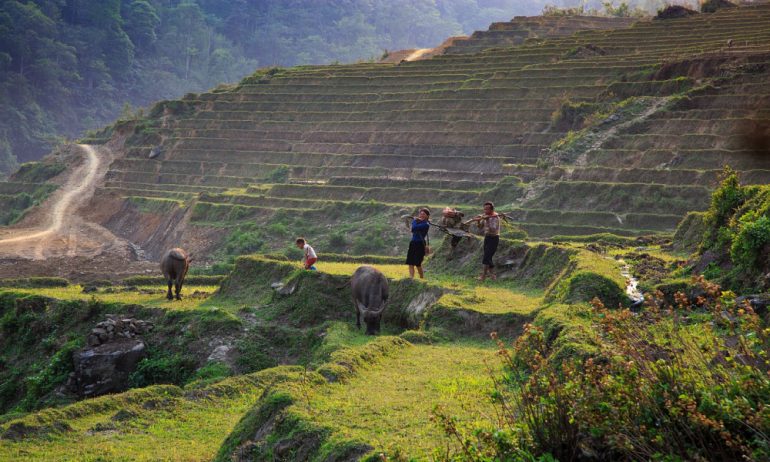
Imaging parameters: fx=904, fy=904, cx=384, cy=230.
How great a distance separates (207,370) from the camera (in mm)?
16156

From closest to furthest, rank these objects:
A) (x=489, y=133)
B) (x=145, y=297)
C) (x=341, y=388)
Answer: (x=341, y=388)
(x=145, y=297)
(x=489, y=133)

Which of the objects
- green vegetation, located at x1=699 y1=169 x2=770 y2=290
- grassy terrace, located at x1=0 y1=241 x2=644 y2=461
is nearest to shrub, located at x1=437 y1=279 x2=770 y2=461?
grassy terrace, located at x1=0 y1=241 x2=644 y2=461

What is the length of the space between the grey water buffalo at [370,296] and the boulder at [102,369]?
14.1 feet

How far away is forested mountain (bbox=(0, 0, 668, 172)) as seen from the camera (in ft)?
311

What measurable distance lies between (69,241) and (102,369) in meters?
28.6

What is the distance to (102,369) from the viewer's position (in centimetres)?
1650

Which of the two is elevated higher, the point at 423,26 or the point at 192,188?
the point at 423,26

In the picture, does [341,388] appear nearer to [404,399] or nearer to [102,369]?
[404,399]

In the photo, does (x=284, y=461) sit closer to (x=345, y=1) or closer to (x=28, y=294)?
(x=28, y=294)

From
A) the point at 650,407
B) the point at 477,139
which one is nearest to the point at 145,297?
the point at 650,407

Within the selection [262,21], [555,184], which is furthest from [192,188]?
[262,21]

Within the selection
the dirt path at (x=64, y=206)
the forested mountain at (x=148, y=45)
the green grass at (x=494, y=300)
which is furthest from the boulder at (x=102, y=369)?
the forested mountain at (x=148, y=45)

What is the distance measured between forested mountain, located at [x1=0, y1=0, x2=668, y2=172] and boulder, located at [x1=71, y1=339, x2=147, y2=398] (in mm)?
77139

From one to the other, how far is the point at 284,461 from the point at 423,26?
140m
